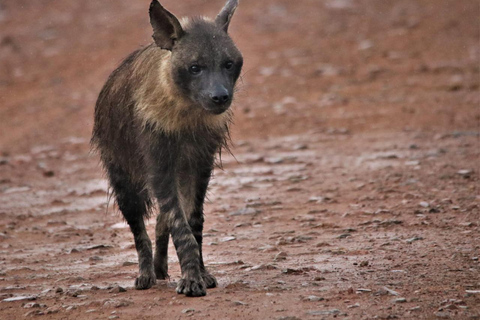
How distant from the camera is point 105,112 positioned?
688cm

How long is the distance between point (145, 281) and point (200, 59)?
5.42 feet

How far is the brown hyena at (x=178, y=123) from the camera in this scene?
5.95 m

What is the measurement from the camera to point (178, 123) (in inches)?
242

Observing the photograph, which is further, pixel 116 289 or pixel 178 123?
pixel 178 123

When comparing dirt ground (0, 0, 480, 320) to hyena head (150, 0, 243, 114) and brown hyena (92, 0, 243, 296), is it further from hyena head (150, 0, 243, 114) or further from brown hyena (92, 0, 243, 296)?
hyena head (150, 0, 243, 114)

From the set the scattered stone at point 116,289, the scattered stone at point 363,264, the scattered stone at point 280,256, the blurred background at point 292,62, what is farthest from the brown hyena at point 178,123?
the blurred background at point 292,62

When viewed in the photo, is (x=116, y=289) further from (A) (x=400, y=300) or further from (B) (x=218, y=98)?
(A) (x=400, y=300)

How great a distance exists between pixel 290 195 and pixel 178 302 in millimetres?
3505

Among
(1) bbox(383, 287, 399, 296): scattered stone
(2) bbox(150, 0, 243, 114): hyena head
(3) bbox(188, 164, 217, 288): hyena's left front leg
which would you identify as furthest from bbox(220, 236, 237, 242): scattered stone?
(1) bbox(383, 287, 399, 296): scattered stone

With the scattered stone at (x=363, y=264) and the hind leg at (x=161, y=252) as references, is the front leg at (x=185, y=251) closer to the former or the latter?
the hind leg at (x=161, y=252)

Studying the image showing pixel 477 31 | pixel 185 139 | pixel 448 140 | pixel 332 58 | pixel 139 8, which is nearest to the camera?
pixel 185 139

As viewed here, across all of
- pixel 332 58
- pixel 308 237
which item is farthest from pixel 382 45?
pixel 308 237

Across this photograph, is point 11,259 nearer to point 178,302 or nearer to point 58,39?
point 178,302

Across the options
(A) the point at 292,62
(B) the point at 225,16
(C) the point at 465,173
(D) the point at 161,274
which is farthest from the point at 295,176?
(A) the point at 292,62
